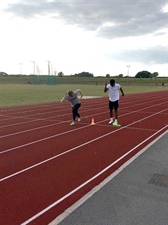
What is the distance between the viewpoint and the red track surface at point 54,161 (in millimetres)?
3535

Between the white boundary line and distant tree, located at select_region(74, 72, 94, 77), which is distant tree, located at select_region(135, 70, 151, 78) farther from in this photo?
the white boundary line

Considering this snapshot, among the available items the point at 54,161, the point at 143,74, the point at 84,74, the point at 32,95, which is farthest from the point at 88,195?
the point at 84,74

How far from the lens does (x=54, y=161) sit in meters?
5.44

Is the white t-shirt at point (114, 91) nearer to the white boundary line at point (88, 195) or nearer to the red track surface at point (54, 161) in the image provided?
the red track surface at point (54, 161)

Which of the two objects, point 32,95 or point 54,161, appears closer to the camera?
point 54,161

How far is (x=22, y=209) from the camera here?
341cm

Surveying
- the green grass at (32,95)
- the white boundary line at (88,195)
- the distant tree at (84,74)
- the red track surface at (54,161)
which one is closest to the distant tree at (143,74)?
the distant tree at (84,74)

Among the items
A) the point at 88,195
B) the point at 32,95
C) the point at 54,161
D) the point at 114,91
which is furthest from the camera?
the point at 32,95

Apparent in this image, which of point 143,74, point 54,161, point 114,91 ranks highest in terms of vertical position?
point 143,74

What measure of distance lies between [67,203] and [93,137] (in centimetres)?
424

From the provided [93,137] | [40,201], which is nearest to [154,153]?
[93,137]

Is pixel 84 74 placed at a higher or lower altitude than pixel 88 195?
higher

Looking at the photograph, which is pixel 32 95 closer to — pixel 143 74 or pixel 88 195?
pixel 88 195

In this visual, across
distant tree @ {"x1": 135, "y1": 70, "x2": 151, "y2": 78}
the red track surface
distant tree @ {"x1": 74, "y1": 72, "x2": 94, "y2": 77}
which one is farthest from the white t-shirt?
distant tree @ {"x1": 74, "y1": 72, "x2": 94, "y2": 77}
